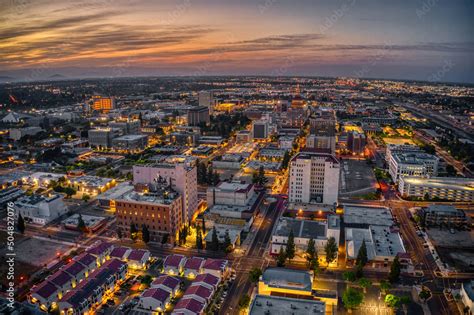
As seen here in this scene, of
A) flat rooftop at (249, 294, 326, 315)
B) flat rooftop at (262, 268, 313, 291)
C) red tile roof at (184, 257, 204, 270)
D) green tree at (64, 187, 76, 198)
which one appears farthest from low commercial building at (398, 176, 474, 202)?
green tree at (64, 187, 76, 198)

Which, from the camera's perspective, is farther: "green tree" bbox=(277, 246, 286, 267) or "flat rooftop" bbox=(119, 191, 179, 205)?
"flat rooftop" bbox=(119, 191, 179, 205)

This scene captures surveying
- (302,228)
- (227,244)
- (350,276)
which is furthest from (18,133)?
(350,276)

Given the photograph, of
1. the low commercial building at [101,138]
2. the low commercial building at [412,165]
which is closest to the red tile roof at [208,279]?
the low commercial building at [412,165]

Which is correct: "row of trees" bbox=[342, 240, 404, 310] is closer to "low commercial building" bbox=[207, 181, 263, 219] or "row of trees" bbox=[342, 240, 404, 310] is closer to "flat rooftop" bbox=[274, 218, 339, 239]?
"flat rooftop" bbox=[274, 218, 339, 239]

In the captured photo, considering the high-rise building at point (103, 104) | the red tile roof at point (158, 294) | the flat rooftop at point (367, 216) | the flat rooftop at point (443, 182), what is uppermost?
the high-rise building at point (103, 104)

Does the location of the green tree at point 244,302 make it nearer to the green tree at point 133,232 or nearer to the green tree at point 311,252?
the green tree at point 311,252

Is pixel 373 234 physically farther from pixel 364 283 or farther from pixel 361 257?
pixel 364 283
